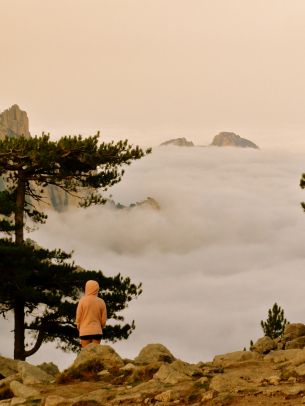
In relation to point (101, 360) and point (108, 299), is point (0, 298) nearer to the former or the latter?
point (108, 299)

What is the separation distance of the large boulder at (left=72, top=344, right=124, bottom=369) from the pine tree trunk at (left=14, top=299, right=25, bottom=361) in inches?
565

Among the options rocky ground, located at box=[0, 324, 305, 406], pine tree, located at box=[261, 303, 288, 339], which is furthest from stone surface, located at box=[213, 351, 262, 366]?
pine tree, located at box=[261, 303, 288, 339]

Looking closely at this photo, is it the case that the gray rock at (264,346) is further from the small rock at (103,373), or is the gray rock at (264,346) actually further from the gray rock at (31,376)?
the gray rock at (31,376)

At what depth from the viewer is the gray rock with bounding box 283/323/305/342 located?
24.1 meters

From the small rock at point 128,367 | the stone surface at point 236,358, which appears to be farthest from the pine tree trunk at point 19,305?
the small rock at point 128,367

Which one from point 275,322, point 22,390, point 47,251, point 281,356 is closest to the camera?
point 22,390

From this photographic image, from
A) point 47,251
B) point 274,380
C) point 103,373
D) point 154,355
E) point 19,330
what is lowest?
point 274,380

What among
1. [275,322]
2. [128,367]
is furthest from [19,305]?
[275,322]

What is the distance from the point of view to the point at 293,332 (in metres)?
25.0

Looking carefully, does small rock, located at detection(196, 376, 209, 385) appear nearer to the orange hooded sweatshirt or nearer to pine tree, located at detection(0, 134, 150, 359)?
the orange hooded sweatshirt

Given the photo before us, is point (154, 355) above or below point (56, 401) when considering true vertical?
above

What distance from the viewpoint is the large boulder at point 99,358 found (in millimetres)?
15021

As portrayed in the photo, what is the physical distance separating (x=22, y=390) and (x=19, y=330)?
1576 cm

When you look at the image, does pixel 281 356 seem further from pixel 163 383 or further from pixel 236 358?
pixel 163 383
